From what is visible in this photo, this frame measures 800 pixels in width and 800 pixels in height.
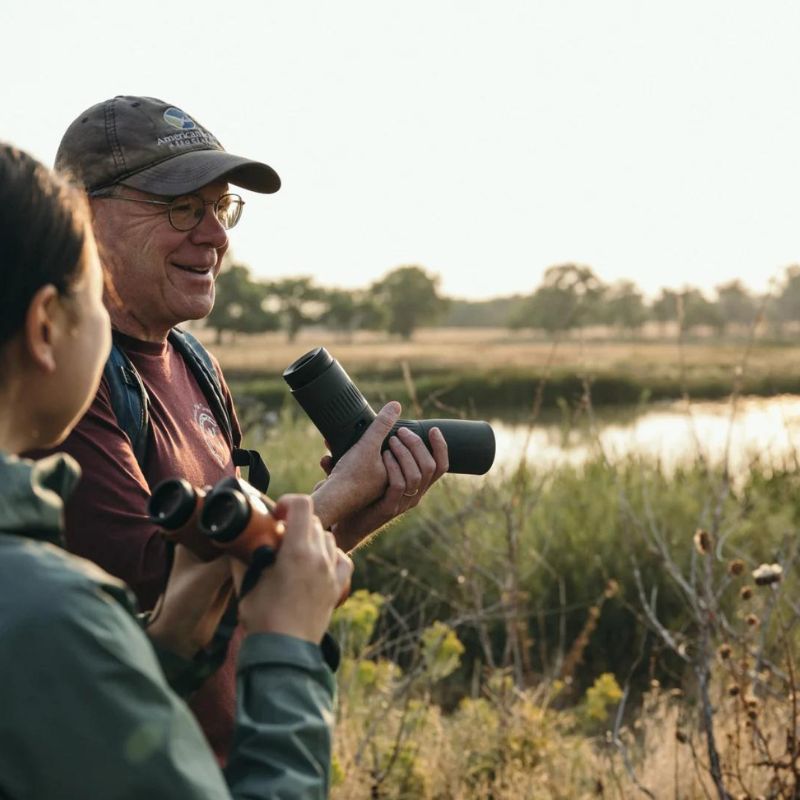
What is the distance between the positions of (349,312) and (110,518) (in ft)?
248

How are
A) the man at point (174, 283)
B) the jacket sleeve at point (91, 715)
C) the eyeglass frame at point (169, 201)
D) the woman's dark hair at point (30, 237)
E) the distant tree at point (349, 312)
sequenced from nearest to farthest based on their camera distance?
the jacket sleeve at point (91, 715), the woman's dark hair at point (30, 237), the man at point (174, 283), the eyeglass frame at point (169, 201), the distant tree at point (349, 312)

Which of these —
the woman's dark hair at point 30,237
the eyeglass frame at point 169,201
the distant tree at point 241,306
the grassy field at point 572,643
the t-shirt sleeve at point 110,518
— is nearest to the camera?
the woman's dark hair at point 30,237

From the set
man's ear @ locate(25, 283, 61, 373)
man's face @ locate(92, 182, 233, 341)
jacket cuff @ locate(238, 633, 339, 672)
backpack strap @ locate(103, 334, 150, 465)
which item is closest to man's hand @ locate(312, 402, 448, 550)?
backpack strap @ locate(103, 334, 150, 465)

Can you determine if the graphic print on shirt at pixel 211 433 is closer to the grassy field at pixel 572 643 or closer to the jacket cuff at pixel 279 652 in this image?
the jacket cuff at pixel 279 652

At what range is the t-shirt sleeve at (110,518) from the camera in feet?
6.10

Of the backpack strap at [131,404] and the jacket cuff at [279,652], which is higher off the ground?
the backpack strap at [131,404]

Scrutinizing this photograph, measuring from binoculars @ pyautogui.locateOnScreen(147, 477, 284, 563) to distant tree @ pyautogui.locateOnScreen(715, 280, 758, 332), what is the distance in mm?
87991

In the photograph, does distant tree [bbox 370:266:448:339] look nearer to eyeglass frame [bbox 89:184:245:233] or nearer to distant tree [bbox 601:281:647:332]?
distant tree [bbox 601:281:647:332]

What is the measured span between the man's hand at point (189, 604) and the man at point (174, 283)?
0.71 m

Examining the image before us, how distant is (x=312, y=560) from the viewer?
49.1 inches

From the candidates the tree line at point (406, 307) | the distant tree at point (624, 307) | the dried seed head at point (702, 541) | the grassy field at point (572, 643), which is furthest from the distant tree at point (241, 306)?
the dried seed head at point (702, 541)

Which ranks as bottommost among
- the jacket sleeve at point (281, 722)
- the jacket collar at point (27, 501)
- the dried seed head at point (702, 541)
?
the dried seed head at point (702, 541)

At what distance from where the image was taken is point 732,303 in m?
88.4

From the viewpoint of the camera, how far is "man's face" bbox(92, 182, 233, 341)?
236cm
